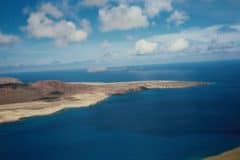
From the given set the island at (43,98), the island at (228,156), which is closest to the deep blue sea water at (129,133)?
the island at (228,156)

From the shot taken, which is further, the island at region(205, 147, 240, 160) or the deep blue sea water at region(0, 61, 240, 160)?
the deep blue sea water at region(0, 61, 240, 160)

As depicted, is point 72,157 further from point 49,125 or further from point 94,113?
point 94,113

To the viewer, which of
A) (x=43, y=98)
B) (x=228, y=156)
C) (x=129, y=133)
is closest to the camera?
(x=228, y=156)

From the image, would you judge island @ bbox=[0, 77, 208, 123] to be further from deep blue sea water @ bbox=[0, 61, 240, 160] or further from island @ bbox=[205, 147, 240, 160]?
island @ bbox=[205, 147, 240, 160]

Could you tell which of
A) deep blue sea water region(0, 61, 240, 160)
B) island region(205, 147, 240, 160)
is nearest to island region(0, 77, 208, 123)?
deep blue sea water region(0, 61, 240, 160)

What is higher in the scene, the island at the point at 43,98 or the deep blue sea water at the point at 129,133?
the island at the point at 43,98

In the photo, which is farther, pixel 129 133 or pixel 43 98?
pixel 43 98

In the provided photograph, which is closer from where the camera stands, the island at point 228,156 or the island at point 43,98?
the island at point 228,156

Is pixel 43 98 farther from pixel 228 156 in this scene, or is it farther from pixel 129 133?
pixel 228 156

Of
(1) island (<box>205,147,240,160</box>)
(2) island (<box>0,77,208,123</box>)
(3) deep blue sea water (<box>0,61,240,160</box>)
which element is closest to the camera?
(1) island (<box>205,147,240,160</box>)

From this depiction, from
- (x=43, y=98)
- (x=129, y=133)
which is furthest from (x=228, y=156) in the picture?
(x=43, y=98)

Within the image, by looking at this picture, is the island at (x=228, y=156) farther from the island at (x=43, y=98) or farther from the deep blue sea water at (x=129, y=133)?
the island at (x=43, y=98)
